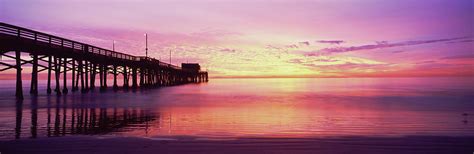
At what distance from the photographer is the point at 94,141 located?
24.6ft

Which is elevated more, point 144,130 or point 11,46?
point 11,46

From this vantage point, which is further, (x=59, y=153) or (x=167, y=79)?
(x=167, y=79)

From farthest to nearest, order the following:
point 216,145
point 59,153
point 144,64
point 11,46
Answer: point 144,64
point 11,46
point 216,145
point 59,153

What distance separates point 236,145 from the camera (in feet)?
23.7

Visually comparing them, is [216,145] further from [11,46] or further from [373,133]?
[11,46]

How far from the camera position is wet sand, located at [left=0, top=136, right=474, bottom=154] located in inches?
264

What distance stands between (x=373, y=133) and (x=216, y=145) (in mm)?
4129

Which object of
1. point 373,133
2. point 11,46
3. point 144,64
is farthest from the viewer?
point 144,64

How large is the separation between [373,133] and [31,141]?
23.9 feet

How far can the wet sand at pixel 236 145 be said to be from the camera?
6695 millimetres

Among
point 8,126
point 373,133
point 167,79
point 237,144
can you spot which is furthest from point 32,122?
point 167,79

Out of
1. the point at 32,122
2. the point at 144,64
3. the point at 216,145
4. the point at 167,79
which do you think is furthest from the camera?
the point at 167,79

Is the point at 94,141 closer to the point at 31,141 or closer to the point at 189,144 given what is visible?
the point at 31,141

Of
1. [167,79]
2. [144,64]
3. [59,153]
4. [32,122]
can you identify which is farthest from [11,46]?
[167,79]
